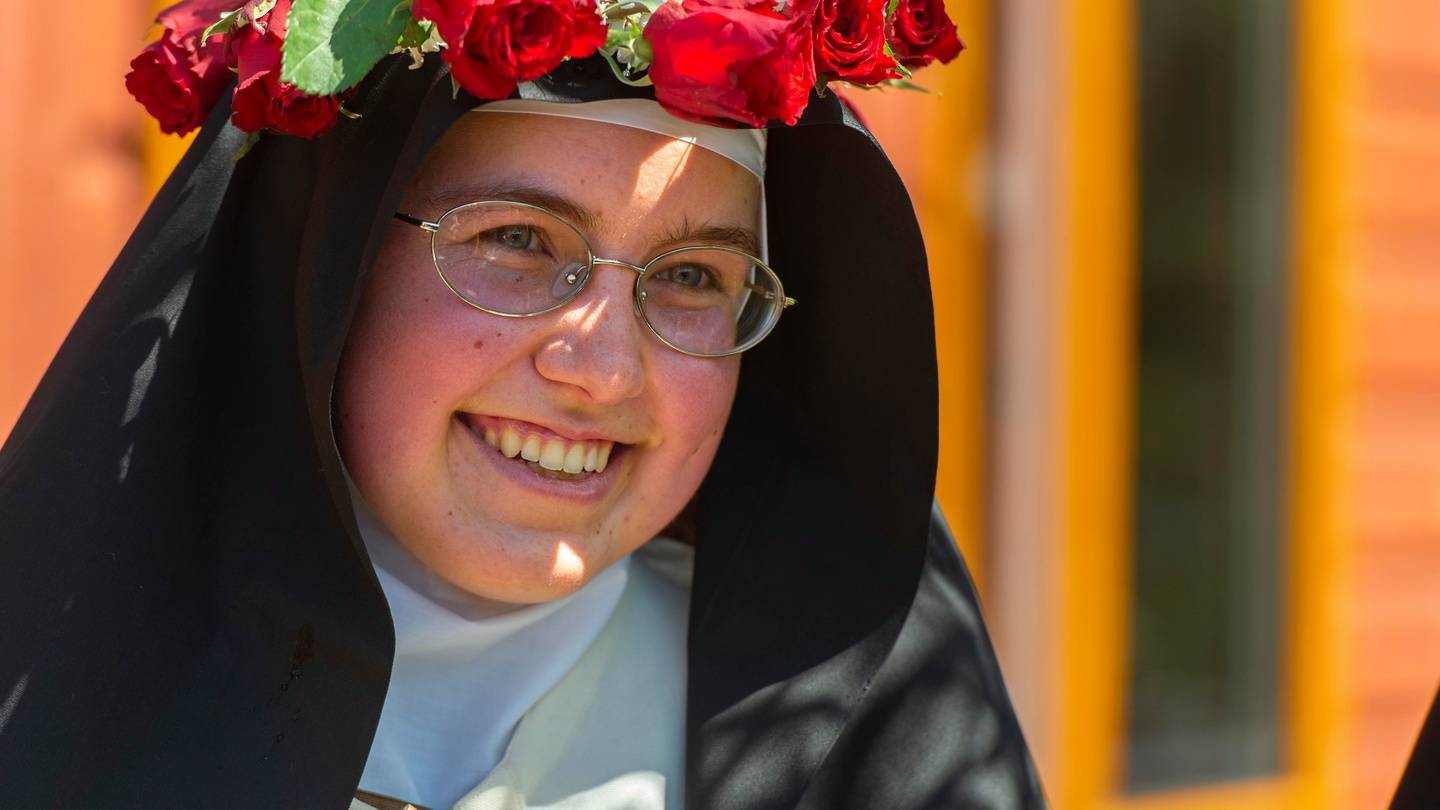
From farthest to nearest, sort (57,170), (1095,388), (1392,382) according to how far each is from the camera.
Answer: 1. (1392,382)
2. (1095,388)
3. (57,170)

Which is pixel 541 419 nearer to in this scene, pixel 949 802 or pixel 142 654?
pixel 142 654

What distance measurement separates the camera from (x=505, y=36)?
1.75m

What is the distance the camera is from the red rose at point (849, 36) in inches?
76.7

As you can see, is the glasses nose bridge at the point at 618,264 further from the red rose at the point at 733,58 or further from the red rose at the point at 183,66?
the red rose at the point at 183,66

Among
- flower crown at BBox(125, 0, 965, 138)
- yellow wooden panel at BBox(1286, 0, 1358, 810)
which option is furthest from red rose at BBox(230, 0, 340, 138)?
yellow wooden panel at BBox(1286, 0, 1358, 810)

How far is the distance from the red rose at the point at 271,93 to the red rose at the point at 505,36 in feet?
0.52

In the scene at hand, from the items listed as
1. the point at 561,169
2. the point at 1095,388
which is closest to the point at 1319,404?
the point at 1095,388

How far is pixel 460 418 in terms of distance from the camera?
6.52 feet

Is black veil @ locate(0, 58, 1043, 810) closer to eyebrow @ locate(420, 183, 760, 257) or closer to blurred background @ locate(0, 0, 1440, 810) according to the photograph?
eyebrow @ locate(420, 183, 760, 257)

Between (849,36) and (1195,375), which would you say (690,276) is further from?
(1195,375)

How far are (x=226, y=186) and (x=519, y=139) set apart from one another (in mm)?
396

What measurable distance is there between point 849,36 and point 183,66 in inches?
32.8

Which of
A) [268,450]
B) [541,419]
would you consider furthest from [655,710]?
[268,450]

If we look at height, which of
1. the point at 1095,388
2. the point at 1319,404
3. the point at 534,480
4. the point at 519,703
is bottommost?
the point at 1319,404
